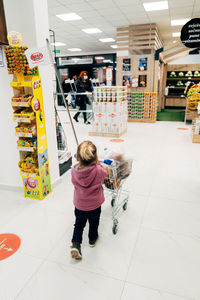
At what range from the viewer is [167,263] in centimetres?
189

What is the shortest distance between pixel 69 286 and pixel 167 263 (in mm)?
835

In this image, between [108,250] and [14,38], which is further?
[14,38]

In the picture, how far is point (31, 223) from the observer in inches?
97.0

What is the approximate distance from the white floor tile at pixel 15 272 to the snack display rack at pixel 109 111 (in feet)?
14.9

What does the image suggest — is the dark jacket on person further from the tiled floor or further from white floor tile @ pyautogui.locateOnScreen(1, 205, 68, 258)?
white floor tile @ pyautogui.locateOnScreen(1, 205, 68, 258)

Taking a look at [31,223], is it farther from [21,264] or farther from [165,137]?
[165,137]

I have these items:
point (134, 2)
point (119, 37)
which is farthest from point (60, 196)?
point (119, 37)

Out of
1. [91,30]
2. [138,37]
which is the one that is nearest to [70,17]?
[91,30]

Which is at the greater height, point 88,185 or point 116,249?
point 88,185

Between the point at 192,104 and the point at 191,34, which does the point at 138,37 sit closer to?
the point at 191,34

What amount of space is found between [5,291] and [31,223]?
85cm

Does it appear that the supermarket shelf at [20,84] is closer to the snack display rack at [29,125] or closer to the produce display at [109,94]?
the snack display rack at [29,125]

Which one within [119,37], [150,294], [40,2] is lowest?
[150,294]

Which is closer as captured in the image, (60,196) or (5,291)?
(5,291)
